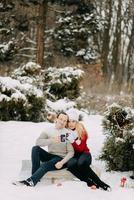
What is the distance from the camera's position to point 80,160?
902cm

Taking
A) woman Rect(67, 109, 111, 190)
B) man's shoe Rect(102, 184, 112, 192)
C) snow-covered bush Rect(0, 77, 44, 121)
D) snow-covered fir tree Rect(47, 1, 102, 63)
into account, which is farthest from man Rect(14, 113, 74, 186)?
snow-covered fir tree Rect(47, 1, 102, 63)

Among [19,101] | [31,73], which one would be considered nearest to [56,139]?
[19,101]

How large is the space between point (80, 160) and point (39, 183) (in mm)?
705

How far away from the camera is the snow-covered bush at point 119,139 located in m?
10.1

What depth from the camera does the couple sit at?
8953mm

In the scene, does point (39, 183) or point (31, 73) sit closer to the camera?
point (39, 183)

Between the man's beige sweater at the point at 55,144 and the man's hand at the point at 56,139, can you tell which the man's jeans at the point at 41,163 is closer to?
the man's beige sweater at the point at 55,144

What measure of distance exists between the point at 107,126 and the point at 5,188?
269cm

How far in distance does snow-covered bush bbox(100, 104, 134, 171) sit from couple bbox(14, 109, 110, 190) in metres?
1.05

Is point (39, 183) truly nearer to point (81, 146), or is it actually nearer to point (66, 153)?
point (66, 153)

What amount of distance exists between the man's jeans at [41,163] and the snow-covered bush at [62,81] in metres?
8.77

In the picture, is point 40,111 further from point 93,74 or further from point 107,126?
point 93,74

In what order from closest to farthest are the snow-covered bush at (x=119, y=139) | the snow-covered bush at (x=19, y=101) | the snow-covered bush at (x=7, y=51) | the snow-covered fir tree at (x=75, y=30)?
1. the snow-covered bush at (x=119, y=139)
2. the snow-covered bush at (x=19, y=101)
3. the snow-covered bush at (x=7, y=51)
4. the snow-covered fir tree at (x=75, y=30)

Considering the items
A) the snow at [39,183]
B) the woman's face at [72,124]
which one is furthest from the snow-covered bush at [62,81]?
the woman's face at [72,124]
